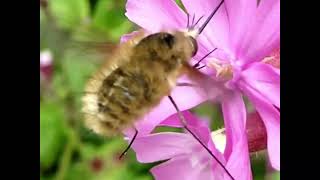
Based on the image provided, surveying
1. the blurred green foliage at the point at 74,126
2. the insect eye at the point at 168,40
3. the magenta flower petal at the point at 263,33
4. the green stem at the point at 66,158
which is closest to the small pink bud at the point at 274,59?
the magenta flower petal at the point at 263,33

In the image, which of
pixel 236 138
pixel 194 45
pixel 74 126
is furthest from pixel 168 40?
pixel 74 126

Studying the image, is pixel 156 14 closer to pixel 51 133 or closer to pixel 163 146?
pixel 163 146

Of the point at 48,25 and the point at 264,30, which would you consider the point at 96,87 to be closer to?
the point at 264,30

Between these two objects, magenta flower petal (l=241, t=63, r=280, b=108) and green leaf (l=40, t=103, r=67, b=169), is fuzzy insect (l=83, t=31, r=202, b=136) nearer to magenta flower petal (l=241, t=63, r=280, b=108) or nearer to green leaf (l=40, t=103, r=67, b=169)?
magenta flower petal (l=241, t=63, r=280, b=108)

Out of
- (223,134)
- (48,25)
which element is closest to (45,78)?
(48,25)

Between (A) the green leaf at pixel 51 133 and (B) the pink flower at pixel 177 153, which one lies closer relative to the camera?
(B) the pink flower at pixel 177 153

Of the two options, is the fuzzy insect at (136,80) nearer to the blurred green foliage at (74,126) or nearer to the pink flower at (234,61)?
the pink flower at (234,61)

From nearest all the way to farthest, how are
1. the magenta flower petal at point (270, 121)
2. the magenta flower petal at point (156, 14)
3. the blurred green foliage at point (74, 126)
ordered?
the magenta flower petal at point (270, 121) < the magenta flower petal at point (156, 14) < the blurred green foliage at point (74, 126)
